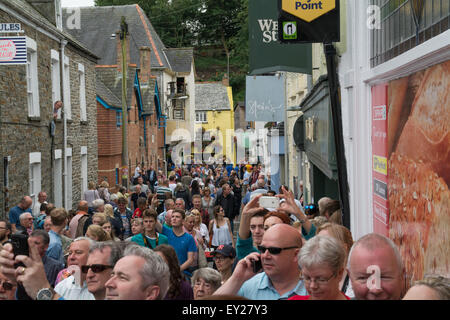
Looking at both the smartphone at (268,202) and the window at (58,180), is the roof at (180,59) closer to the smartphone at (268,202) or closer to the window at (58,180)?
the window at (58,180)

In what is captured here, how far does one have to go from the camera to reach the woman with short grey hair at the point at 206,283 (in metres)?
5.22

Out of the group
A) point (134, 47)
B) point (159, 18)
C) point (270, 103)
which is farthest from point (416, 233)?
point (159, 18)

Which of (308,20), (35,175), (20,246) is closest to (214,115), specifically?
(35,175)

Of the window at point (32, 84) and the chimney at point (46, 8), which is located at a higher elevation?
the chimney at point (46, 8)

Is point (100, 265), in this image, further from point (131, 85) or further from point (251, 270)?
point (131, 85)

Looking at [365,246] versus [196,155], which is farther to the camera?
[196,155]

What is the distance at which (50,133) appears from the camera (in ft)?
57.9

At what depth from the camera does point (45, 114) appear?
17.3 metres

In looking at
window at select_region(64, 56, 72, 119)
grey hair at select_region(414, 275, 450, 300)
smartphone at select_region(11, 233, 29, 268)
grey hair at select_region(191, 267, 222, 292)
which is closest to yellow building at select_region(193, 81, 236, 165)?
window at select_region(64, 56, 72, 119)

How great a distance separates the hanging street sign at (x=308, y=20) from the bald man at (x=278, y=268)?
3.54 metres

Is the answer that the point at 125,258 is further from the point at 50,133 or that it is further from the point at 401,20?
the point at 50,133

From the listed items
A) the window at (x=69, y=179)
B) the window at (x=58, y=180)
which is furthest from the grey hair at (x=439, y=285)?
the window at (x=69, y=179)

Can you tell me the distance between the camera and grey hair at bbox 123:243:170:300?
3.43 metres

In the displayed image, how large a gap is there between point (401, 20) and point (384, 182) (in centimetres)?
172
